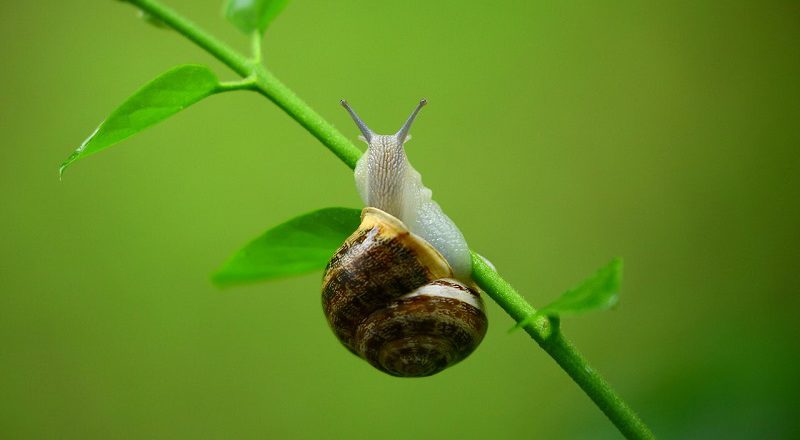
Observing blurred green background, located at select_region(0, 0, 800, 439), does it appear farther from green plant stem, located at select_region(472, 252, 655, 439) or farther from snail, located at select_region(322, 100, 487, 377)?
green plant stem, located at select_region(472, 252, 655, 439)

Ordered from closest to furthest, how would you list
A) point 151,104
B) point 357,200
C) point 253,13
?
1. point 151,104
2. point 253,13
3. point 357,200

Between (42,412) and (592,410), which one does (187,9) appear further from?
(592,410)

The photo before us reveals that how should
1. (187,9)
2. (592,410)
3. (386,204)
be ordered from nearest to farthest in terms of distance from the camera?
1. (386,204)
2. (592,410)
3. (187,9)

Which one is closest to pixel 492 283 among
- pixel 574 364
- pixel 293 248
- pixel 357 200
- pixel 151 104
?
pixel 574 364

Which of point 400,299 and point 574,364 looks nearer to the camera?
point 574,364

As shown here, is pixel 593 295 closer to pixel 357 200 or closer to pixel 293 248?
pixel 293 248

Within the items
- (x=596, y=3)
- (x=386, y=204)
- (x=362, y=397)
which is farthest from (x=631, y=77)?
(x=386, y=204)

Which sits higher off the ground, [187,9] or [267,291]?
[187,9]
